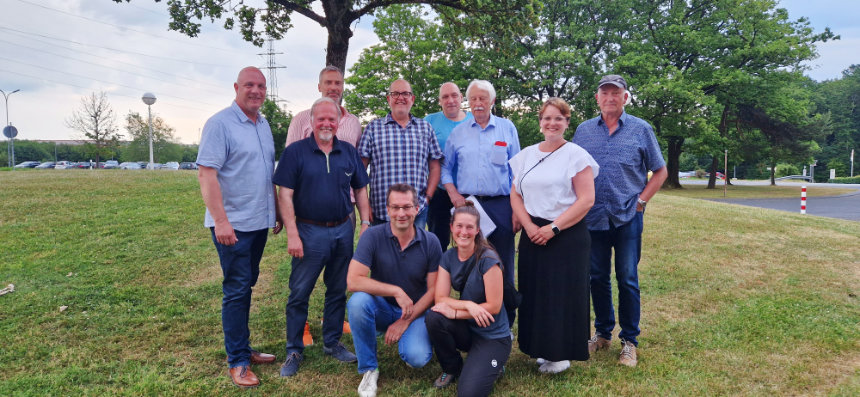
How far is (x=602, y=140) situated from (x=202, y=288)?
16.5 feet

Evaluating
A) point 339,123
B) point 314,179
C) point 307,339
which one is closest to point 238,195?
point 314,179

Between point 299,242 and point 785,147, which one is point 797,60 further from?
point 299,242

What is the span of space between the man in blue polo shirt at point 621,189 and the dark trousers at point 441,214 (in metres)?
1.32

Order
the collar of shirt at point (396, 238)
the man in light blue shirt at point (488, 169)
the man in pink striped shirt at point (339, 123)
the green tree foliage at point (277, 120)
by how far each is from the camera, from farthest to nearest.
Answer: the green tree foliage at point (277, 120), the man in pink striped shirt at point (339, 123), the man in light blue shirt at point (488, 169), the collar of shirt at point (396, 238)

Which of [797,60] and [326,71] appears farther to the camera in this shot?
[797,60]

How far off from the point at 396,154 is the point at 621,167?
1.84 metres

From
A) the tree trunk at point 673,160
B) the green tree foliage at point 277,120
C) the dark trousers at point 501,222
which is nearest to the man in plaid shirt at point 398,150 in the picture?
the dark trousers at point 501,222

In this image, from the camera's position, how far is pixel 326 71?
4172mm

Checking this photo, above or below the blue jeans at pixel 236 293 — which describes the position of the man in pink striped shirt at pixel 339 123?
above

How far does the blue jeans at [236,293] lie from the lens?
3438 mm

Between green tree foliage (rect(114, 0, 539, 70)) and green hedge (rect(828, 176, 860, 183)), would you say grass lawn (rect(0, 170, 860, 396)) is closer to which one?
green tree foliage (rect(114, 0, 539, 70))

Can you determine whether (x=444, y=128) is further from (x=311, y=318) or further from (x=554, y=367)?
(x=311, y=318)

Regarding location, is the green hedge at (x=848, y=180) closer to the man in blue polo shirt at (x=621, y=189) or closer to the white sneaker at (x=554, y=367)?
the man in blue polo shirt at (x=621, y=189)

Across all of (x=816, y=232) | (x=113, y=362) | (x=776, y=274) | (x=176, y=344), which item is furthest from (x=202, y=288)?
(x=816, y=232)
